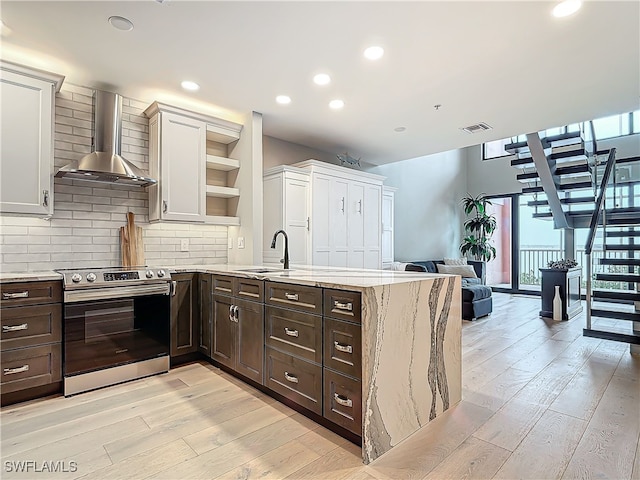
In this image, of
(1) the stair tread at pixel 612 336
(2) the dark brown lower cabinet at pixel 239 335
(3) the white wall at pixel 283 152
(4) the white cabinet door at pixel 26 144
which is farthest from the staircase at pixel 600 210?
(4) the white cabinet door at pixel 26 144

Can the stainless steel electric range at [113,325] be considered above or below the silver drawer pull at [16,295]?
below

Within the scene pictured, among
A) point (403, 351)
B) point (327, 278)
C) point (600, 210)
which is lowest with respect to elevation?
point (403, 351)

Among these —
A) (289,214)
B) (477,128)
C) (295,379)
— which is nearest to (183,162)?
(289,214)

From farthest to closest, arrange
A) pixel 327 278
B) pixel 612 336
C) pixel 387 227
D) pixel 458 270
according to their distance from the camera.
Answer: pixel 458 270
pixel 387 227
pixel 612 336
pixel 327 278

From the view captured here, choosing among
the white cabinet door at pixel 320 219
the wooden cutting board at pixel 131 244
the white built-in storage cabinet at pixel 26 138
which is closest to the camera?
the white built-in storage cabinet at pixel 26 138

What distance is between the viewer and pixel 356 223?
17.3 feet

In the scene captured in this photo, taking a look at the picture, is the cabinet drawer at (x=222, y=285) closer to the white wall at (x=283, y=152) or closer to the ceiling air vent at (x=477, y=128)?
the white wall at (x=283, y=152)

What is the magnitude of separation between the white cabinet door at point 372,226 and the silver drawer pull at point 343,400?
11.3 ft

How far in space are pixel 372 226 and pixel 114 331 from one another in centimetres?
375

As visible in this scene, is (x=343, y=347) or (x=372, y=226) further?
(x=372, y=226)

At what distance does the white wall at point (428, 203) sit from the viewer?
24.2 ft

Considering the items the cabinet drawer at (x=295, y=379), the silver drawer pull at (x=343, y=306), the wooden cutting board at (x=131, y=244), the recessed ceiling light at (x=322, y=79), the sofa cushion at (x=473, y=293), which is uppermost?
the recessed ceiling light at (x=322, y=79)

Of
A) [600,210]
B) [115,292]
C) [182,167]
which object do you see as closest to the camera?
[115,292]

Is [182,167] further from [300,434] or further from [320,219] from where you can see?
[300,434]
